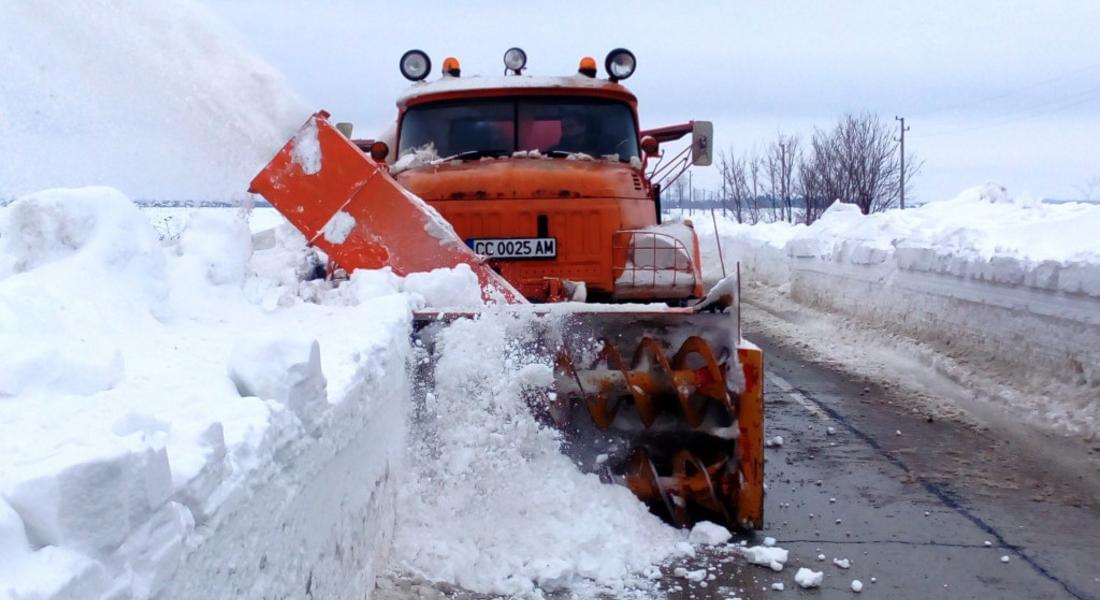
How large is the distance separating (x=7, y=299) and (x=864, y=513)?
4437mm

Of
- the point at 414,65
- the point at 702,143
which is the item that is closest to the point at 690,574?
the point at 702,143

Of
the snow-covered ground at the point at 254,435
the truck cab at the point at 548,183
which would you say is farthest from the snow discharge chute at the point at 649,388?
the truck cab at the point at 548,183

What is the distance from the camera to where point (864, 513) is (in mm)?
5379

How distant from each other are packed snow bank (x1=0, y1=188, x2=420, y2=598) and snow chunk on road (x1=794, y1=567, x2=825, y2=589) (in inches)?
75.4

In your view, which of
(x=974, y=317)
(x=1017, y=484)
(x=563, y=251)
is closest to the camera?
(x=1017, y=484)

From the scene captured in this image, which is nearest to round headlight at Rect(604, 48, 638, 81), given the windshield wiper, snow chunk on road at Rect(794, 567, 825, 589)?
the windshield wiper

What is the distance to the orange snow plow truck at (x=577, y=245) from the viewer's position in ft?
16.6

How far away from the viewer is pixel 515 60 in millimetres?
7543

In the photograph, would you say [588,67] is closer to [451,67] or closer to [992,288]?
[451,67]

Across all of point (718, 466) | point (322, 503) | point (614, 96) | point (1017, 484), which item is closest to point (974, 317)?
point (1017, 484)

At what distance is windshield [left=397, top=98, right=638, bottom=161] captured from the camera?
6.98 metres

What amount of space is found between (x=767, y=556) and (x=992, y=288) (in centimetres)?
612

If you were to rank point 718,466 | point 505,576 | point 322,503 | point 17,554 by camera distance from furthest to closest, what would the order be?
point 718,466, point 505,576, point 322,503, point 17,554

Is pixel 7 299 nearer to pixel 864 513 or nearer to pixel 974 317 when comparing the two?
pixel 864 513
